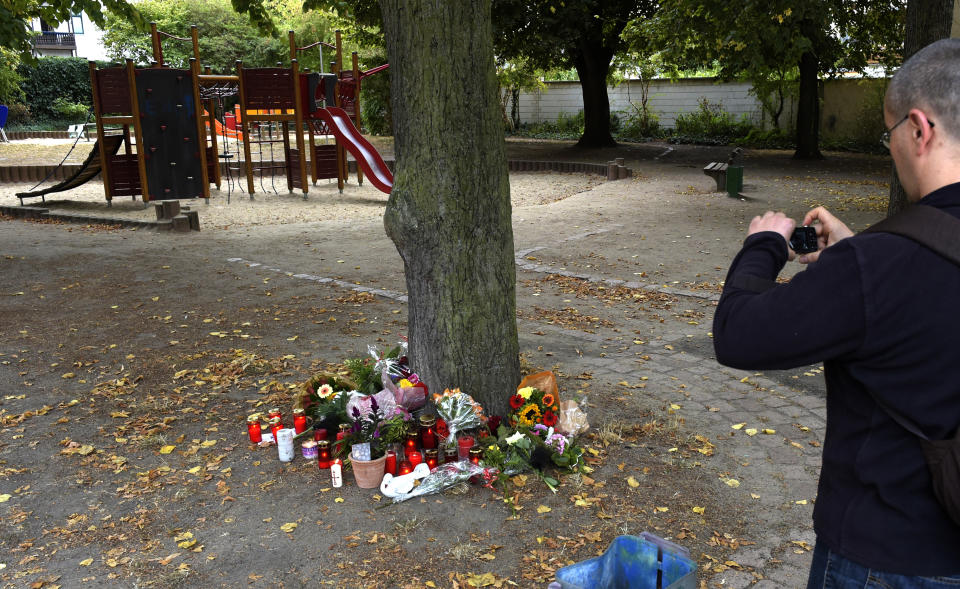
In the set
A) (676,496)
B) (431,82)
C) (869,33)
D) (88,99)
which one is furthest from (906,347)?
(88,99)

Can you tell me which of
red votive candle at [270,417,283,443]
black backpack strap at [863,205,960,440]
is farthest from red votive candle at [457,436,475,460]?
black backpack strap at [863,205,960,440]

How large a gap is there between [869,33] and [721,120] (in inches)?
352

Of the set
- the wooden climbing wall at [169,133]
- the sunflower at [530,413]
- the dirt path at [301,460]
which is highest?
the wooden climbing wall at [169,133]

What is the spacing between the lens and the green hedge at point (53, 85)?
3659 cm

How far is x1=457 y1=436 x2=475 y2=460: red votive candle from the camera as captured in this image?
419cm

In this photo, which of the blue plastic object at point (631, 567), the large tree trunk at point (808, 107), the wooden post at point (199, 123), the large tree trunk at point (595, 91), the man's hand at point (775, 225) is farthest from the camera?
the large tree trunk at point (595, 91)

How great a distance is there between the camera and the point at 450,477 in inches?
159

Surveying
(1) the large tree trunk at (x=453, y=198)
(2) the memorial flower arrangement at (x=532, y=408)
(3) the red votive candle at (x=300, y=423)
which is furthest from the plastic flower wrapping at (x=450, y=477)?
(3) the red votive candle at (x=300, y=423)

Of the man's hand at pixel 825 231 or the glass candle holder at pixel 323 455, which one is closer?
the man's hand at pixel 825 231

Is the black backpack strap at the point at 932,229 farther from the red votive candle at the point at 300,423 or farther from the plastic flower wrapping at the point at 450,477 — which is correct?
the red votive candle at the point at 300,423

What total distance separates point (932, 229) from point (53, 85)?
1672 inches

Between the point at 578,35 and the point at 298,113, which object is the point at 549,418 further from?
the point at 578,35

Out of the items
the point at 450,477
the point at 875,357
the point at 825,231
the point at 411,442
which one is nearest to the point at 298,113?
the point at 411,442

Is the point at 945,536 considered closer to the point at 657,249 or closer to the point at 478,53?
the point at 478,53
